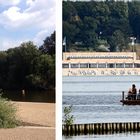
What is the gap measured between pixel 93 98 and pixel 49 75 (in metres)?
0.53

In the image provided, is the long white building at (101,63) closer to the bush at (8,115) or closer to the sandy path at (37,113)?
the sandy path at (37,113)

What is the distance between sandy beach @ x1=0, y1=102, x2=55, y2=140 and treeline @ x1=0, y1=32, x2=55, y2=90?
8.3 inches

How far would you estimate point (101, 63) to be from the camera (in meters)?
7.26

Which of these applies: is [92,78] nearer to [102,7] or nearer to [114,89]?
[114,89]

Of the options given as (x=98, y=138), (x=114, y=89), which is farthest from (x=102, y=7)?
(x=98, y=138)

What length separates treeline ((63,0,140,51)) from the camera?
7.25 meters

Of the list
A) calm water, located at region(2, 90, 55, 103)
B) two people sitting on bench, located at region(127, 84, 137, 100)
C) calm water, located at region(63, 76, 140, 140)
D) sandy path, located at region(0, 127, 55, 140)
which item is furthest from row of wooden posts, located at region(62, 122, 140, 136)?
calm water, located at region(2, 90, 55, 103)

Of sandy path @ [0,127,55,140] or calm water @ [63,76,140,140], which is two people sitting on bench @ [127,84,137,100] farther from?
sandy path @ [0,127,55,140]

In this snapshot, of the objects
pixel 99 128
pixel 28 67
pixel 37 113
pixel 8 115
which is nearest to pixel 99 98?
pixel 99 128

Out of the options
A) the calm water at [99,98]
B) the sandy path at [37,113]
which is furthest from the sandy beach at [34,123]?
the calm water at [99,98]

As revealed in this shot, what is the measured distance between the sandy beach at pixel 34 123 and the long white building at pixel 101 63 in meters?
0.49

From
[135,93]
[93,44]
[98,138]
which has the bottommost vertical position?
[98,138]

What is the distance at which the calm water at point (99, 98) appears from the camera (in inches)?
283

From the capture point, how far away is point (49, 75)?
722 centimetres
